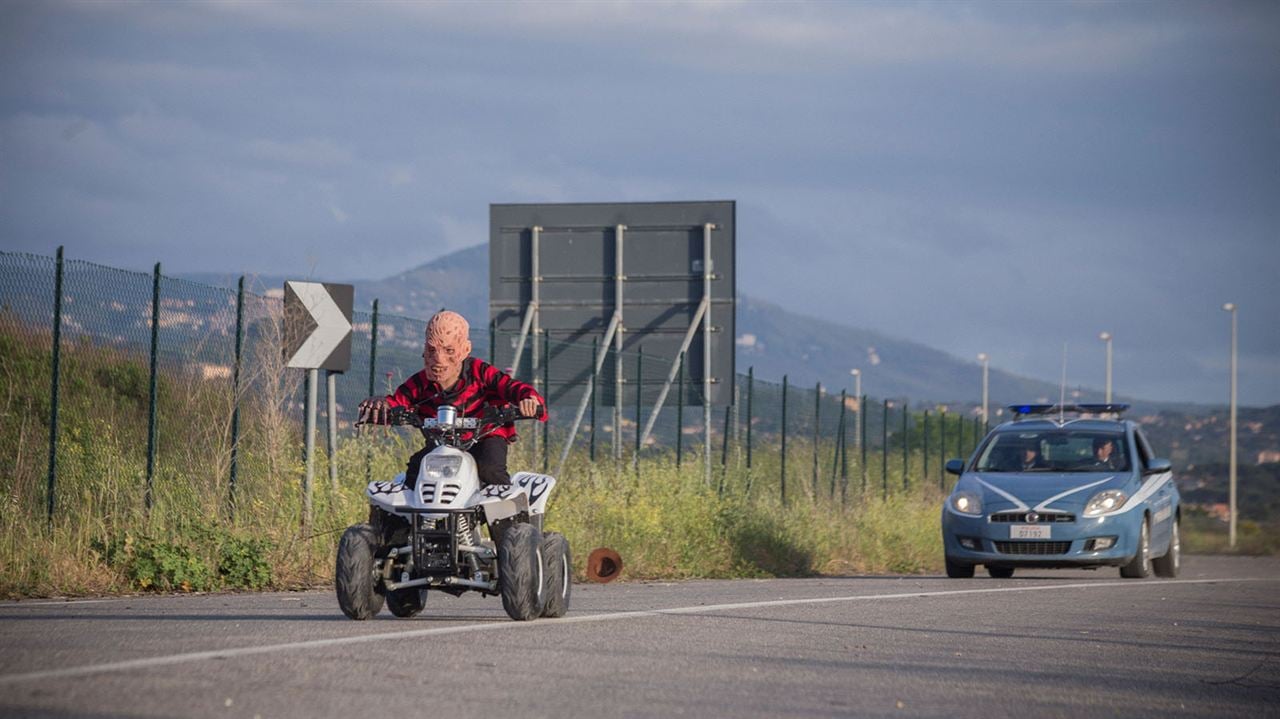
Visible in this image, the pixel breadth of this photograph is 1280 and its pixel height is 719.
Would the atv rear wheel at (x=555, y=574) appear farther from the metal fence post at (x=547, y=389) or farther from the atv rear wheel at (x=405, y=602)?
the metal fence post at (x=547, y=389)

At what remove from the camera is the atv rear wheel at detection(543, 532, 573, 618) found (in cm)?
1052

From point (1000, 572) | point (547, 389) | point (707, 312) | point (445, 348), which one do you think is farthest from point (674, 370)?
point (445, 348)

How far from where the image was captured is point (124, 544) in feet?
45.1

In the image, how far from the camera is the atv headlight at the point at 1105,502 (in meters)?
18.8

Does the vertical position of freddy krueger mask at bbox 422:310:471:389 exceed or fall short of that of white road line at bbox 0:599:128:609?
it exceeds it

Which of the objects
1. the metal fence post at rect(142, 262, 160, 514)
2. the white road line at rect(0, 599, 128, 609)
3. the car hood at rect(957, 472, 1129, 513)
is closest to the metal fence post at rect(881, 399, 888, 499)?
the car hood at rect(957, 472, 1129, 513)

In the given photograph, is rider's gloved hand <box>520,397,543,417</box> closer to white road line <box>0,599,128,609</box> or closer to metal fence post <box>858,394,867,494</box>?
white road line <box>0,599,128,609</box>

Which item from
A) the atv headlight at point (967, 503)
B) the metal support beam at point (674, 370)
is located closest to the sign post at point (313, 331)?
the atv headlight at point (967, 503)

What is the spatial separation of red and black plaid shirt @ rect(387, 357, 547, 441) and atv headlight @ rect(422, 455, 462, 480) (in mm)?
460

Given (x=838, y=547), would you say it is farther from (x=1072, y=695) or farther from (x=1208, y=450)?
(x=1208, y=450)

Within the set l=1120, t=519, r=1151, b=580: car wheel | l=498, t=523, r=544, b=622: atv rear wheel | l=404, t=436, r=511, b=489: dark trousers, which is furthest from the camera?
l=1120, t=519, r=1151, b=580: car wheel

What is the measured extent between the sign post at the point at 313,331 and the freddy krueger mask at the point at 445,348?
16.8 ft

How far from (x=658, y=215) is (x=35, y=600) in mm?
17449

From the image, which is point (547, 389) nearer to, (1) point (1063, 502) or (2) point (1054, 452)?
(2) point (1054, 452)
